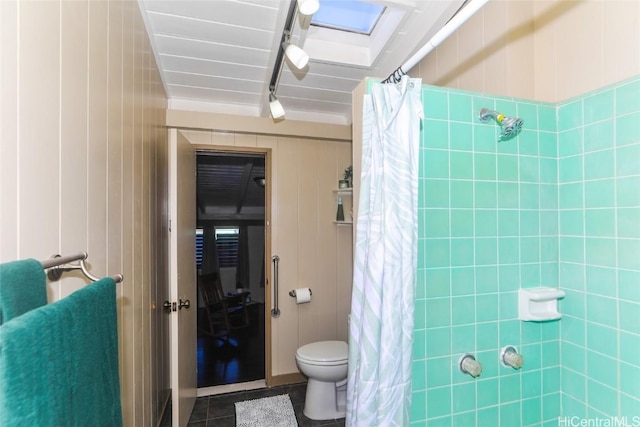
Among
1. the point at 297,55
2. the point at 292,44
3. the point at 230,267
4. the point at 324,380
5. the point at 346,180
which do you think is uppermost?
the point at 292,44

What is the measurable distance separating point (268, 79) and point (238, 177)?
6.71 feet

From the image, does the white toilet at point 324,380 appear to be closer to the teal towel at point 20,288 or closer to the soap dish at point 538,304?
the soap dish at point 538,304

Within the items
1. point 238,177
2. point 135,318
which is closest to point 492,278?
point 135,318

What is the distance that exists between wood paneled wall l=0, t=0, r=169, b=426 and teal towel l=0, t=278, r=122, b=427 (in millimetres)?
177

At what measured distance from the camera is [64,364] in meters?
0.53

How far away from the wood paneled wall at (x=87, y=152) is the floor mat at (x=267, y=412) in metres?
0.61

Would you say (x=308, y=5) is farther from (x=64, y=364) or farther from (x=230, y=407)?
(x=230, y=407)

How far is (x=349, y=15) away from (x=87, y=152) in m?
1.45

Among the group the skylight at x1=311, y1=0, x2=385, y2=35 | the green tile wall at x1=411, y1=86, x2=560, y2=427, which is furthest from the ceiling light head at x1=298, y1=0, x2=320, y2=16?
the green tile wall at x1=411, y1=86, x2=560, y2=427

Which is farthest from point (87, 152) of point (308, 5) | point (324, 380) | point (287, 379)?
point (287, 379)

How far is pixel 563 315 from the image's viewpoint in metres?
1.30

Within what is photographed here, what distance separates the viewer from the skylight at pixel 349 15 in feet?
4.91

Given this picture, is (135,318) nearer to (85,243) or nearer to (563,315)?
(85,243)

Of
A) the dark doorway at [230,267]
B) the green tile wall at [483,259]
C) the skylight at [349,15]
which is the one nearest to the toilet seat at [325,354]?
the dark doorway at [230,267]
